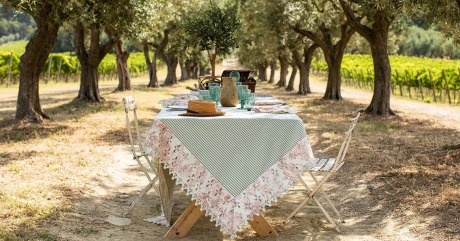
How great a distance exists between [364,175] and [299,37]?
2168cm

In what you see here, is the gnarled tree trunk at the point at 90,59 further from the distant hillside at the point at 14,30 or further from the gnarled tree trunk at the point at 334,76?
the distant hillside at the point at 14,30

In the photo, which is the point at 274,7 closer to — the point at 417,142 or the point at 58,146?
the point at 417,142

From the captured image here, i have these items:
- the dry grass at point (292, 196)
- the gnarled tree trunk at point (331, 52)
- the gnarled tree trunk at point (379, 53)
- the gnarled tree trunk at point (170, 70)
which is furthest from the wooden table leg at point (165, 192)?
the gnarled tree trunk at point (170, 70)

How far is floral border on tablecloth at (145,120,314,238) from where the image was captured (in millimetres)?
5266

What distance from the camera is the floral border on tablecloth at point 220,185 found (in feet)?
17.3

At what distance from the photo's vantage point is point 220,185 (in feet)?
17.4

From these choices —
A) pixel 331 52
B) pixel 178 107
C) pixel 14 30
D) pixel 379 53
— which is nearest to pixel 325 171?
pixel 178 107

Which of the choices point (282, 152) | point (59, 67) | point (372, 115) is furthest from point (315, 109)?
point (59, 67)

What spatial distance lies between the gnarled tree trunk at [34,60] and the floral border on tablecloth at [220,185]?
30.5 ft

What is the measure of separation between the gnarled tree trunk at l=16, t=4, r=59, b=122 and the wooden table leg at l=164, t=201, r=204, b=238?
30.9ft

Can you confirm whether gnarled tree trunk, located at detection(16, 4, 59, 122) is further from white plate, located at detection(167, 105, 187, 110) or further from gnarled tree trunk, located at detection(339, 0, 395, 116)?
gnarled tree trunk, located at detection(339, 0, 395, 116)

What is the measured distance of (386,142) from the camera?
1231 cm

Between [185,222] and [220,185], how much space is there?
688 mm

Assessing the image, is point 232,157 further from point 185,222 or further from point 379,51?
point 379,51
